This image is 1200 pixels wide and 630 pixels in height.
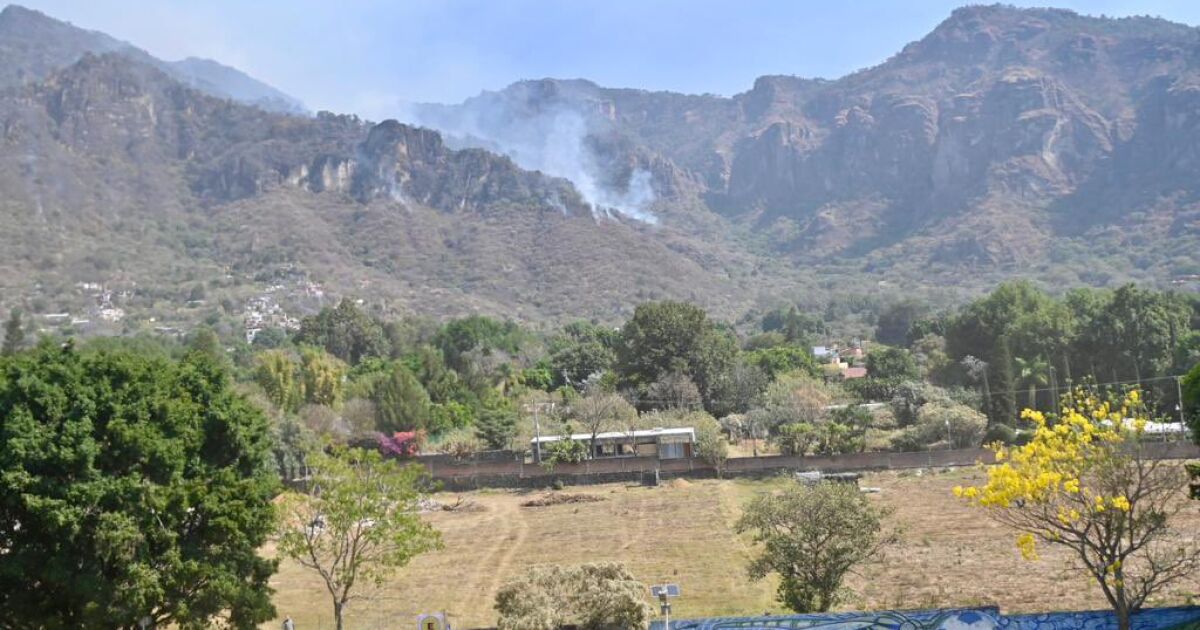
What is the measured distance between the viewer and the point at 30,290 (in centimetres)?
15500

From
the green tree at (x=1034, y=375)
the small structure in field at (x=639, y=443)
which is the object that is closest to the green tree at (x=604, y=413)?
the small structure in field at (x=639, y=443)

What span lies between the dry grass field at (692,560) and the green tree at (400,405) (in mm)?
19892

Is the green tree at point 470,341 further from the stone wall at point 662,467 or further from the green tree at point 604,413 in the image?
the stone wall at point 662,467

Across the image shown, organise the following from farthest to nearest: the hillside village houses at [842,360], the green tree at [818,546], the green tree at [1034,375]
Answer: the hillside village houses at [842,360] < the green tree at [1034,375] < the green tree at [818,546]

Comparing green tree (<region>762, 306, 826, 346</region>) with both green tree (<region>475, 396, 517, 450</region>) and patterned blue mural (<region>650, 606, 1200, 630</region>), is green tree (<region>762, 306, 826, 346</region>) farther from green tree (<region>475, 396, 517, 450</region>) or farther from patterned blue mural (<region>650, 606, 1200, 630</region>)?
patterned blue mural (<region>650, 606, 1200, 630</region>)

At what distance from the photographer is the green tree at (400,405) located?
204 ft

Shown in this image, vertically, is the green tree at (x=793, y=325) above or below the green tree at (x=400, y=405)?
above

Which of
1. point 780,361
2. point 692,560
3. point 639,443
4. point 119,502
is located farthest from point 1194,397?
point 780,361

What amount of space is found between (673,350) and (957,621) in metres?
51.8

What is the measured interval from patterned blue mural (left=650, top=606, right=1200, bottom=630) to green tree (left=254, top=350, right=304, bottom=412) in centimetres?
5130

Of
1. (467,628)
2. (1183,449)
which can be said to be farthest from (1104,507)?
(1183,449)

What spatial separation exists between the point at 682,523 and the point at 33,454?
74.7 ft

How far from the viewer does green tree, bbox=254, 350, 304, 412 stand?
211ft

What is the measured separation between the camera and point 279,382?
6444 centimetres
